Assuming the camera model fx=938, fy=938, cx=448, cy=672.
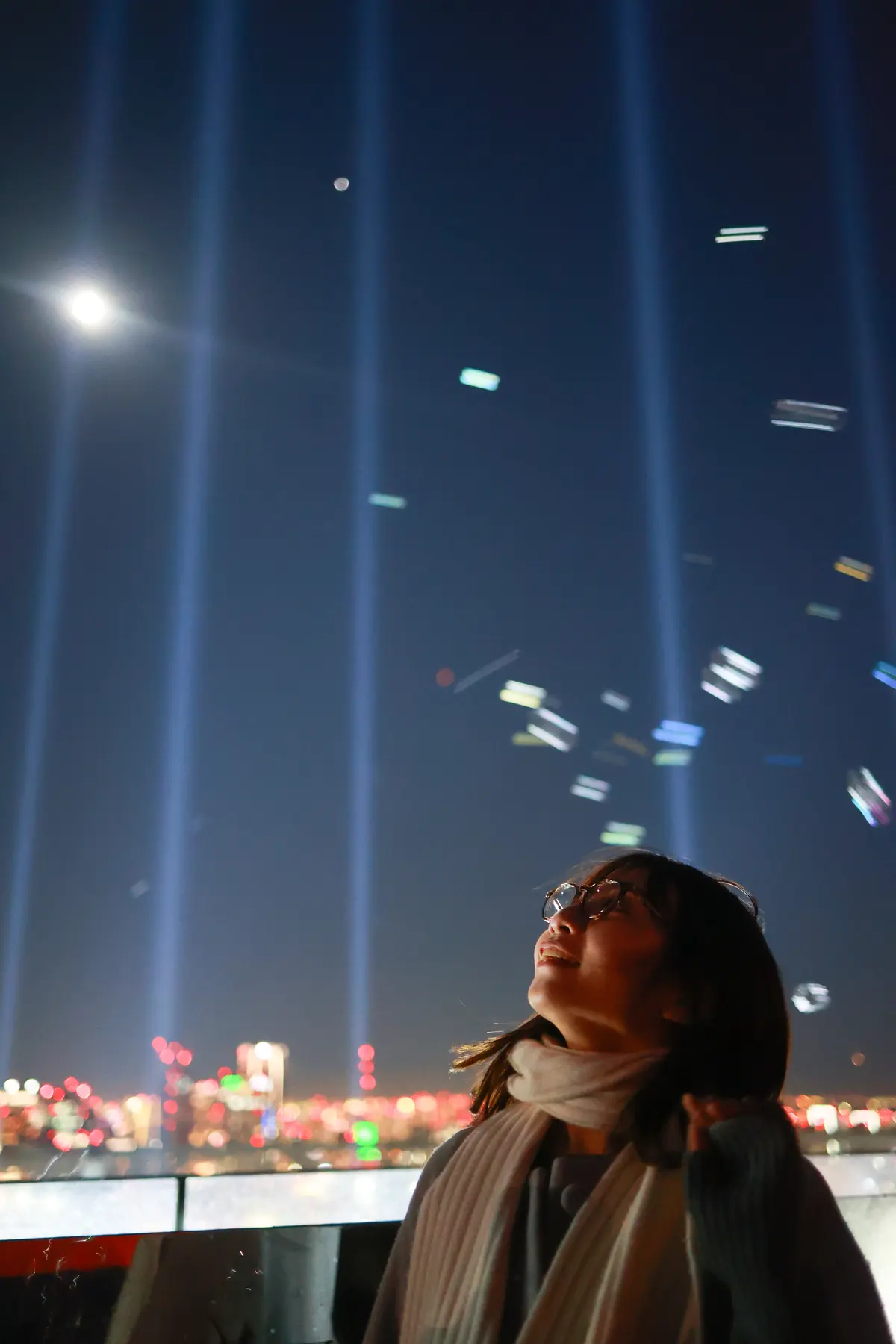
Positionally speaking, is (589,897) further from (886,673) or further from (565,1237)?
(886,673)

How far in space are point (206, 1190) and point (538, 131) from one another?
833cm

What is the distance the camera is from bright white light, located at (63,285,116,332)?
340 inches

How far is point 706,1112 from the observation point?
1253mm

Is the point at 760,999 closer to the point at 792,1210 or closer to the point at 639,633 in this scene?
the point at 792,1210

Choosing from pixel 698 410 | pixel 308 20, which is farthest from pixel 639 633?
pixel 308 20

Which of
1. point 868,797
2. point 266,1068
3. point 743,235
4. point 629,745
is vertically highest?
point 743,235

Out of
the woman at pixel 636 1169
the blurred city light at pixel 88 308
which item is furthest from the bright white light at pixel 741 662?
the woman at pixel 636 1169

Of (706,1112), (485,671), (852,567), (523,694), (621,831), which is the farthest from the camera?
(523,694)

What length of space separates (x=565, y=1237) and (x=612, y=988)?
34 centimetres

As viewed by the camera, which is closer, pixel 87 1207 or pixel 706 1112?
pixel 706 1112

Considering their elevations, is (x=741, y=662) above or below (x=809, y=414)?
below

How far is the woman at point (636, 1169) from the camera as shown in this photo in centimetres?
110

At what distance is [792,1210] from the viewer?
110 cm

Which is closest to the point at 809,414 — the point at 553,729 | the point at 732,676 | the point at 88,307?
the point at 732,676
